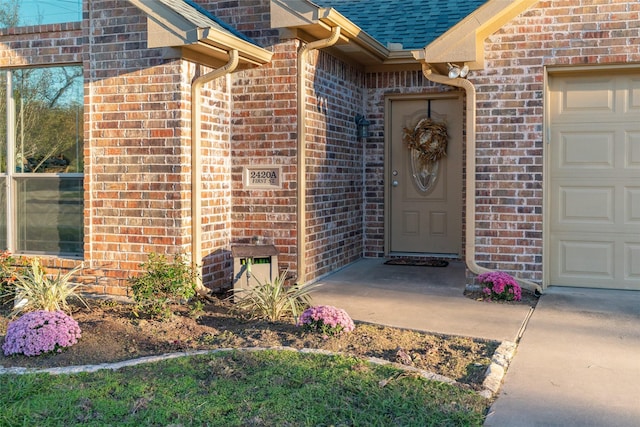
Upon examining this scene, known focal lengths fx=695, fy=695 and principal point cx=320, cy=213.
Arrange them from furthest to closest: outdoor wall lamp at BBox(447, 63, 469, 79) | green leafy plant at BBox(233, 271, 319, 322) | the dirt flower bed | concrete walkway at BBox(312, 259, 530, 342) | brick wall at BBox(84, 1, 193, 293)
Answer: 1. outdoor wall lamp at BBox(447, 63, 469, 79)
2. brick wall at BBox(84, 1, 193, 293)
3. green leafy plant at BBox(233, 271, 319, 322)
4. concrete walkway at BBox(312, 259, 530, 342)
5. the dirt flower bed

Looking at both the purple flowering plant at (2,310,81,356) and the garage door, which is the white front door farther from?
the purple flowering plant at (2,310,81,356)

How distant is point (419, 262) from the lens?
973 centimetres

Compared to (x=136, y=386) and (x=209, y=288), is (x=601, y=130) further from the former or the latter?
(x=136, y=386)

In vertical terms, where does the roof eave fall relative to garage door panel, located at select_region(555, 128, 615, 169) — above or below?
above

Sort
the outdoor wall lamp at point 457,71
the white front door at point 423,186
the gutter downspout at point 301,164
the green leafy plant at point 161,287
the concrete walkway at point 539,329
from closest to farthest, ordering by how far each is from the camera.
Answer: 1. the concrete walkway at point 539,329
2. the green leafy plant at point 161,287
3. the outdoor wall lamp at point 457,71
4. the gutter downspout at point 301,164
5. the white front door at point 423,186

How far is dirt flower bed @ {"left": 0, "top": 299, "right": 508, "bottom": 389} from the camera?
5.05 m

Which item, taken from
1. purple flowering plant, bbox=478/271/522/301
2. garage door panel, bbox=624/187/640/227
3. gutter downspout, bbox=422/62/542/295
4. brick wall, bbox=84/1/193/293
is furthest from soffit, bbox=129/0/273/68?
garage door panel, bbox=624/187/640/227

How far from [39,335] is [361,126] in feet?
19.1

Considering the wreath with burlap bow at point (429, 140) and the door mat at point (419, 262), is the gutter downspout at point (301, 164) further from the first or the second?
the wreath with burlap bow at point (429, 140)

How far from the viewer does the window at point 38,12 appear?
7820mm

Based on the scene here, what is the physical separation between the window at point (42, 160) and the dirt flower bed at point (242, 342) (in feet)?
5.53

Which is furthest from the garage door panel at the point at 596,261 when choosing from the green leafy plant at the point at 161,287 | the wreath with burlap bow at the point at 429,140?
the green leafy plant at the point at 161,287

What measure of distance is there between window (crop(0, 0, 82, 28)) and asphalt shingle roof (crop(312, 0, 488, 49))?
4.12m

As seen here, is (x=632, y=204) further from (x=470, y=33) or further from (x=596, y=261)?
(x=470, y=33)
